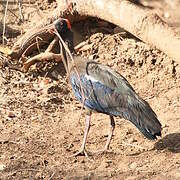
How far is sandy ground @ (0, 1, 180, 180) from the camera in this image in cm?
627

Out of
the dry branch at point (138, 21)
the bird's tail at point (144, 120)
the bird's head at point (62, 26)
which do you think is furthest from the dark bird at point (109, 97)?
the dry branch at point (138, 21)

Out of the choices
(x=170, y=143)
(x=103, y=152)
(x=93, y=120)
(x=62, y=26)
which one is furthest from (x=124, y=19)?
(x=103, y=152)

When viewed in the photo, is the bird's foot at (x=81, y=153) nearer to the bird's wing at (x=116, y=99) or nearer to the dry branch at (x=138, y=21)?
the bird's wing at (x=116, y=99)

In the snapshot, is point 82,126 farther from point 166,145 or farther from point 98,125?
point 166,145

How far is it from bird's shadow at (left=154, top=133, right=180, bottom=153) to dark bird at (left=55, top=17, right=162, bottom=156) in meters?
0.37

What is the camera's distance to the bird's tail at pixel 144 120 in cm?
645

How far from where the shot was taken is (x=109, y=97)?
21.9 ft

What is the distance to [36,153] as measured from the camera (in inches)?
259

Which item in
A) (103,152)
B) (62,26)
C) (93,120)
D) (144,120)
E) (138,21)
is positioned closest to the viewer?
(144,120)

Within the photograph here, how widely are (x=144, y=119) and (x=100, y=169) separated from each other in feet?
2.49

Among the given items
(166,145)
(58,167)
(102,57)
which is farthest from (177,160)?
(102,57)

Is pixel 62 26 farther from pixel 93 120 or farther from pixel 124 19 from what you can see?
pixel 124 19

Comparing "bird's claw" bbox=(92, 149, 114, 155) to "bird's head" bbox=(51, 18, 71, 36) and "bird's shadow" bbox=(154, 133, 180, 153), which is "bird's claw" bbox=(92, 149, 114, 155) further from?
"bird's head" bbox=(51, 18, 71, 36)

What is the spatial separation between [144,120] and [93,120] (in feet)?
4.13
